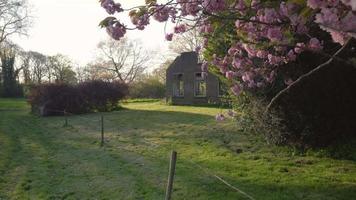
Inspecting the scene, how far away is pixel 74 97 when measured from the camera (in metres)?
29.4

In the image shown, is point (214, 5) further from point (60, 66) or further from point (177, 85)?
point (60, 66)

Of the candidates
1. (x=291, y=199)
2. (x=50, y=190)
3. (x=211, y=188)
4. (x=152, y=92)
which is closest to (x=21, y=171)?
(x=50, y=190)

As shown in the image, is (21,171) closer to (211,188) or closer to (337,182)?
(211,188)

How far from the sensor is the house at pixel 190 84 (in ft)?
111

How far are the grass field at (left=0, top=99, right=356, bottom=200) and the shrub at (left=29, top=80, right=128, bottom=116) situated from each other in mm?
13469

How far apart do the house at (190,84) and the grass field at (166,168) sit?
1780 centimetres

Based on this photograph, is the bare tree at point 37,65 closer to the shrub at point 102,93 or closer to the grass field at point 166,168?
the shrub at point 102,93

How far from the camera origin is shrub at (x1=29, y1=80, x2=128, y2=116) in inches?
1152

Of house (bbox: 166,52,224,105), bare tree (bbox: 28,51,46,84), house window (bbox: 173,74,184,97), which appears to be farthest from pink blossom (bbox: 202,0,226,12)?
bare tree (bbox: 28,51,46,84)

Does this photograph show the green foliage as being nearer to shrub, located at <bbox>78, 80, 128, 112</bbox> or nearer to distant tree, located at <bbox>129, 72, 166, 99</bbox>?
distant tree, located at <bbox>129, 72, 166, 99</bbox>

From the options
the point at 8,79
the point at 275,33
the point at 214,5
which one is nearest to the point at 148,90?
the point at 8,79

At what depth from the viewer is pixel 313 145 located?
404 inches

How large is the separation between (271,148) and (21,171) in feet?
20.6

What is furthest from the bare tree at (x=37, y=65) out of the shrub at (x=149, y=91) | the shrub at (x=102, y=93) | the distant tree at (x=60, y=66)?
the shrub at (x=102, y=93)
